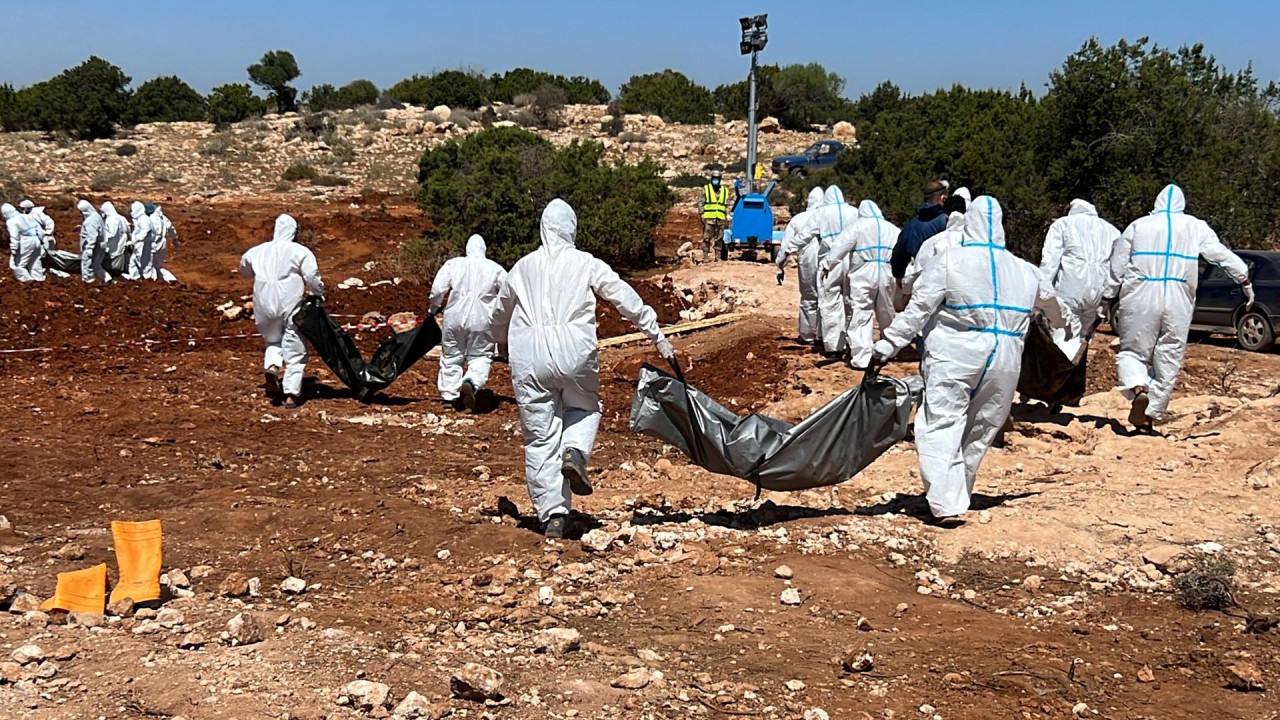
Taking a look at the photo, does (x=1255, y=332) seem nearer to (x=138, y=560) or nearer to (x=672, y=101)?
(x=138, y=560)

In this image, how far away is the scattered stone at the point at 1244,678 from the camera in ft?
13.7

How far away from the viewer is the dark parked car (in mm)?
12625

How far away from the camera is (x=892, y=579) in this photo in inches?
219

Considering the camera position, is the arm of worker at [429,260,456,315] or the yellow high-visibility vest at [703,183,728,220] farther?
the yellow high-visibility vest at [703,183,728,220]

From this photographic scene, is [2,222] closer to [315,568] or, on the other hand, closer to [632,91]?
[315,568]

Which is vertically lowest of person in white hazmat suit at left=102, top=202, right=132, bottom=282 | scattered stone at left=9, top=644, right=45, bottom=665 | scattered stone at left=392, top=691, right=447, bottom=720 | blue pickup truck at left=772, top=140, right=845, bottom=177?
scattered stone at left=392, top=691, right=447, bottom=720

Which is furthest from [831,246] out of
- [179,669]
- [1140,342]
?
[179,669]

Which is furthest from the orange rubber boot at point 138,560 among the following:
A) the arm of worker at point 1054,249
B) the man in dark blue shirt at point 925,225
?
the arm of worker at point 1054,249

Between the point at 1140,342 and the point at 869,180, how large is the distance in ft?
52.1

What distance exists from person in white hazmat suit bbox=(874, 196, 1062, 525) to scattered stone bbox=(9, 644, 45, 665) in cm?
423

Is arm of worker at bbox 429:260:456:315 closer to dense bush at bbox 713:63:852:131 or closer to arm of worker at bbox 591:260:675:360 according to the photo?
arm of worker at bbox 591:260:675:360

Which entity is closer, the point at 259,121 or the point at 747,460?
the point at 747,460

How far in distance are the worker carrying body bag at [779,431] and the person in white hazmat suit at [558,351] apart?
0.28 meters

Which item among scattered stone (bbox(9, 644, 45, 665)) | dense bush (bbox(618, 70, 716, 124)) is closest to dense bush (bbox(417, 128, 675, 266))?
scattered stone (bbox(9, 644, 45, 665))
